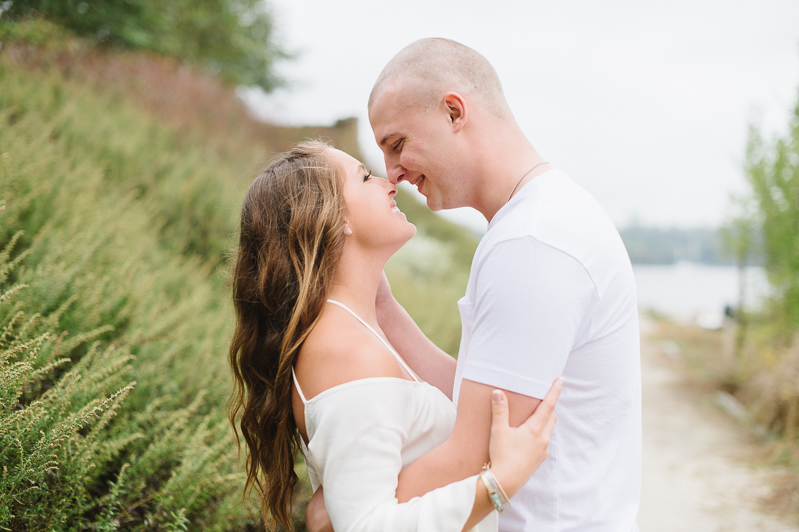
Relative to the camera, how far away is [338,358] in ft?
5.25

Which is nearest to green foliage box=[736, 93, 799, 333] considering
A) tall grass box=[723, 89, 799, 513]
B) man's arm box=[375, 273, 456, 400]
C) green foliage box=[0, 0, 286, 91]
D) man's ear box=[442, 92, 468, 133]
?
tall grass box=[723, 89, 799, 513]

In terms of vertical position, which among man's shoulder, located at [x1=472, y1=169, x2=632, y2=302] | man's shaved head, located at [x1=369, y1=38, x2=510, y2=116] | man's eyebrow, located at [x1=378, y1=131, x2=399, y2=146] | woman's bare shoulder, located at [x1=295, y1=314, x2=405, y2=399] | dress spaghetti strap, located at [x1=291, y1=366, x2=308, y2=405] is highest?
man's shaved head, located at [x1=369, y1=38, x2=510, y2=116]

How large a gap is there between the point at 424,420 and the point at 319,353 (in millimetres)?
423

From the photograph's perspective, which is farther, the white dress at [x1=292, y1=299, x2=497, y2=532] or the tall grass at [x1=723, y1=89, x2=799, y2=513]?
the tall grass at [x1=723, y1=89, x2=799, y2=513]

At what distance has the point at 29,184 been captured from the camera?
11.9 feet

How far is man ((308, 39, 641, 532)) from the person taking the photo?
1341 mm

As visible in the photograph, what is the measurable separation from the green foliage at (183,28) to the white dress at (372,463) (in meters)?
9.41

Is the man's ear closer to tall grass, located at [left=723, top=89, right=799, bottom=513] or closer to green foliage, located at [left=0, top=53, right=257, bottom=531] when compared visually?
green foliage, located at [left=0, top=53, right=257, bottom=531]

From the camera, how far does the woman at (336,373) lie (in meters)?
1.39

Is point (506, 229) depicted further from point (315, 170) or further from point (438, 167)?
point (315, 170)

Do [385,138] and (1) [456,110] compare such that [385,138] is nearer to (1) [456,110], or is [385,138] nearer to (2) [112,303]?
(1) [456,110]

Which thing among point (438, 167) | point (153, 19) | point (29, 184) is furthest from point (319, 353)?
point (153, 19)

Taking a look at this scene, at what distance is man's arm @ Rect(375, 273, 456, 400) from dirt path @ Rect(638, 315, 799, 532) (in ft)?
14.2

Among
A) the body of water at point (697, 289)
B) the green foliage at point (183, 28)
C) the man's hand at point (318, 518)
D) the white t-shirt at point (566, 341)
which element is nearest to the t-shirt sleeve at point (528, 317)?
the white t-shirt at point (566, 341)
